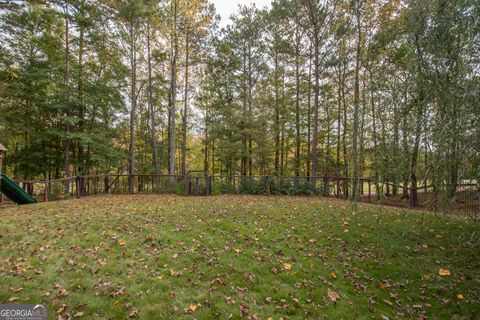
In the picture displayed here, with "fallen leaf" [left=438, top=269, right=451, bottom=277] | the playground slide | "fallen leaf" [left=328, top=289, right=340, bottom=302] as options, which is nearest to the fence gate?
the playground slide

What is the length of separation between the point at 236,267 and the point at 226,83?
14.6 meters

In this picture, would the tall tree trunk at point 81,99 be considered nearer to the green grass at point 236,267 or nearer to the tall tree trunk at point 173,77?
the tall tree trunk at point 173,77

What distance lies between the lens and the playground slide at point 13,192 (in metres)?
7.75

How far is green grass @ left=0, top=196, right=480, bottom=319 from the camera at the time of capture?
9.30ft

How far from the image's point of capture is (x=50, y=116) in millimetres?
12742

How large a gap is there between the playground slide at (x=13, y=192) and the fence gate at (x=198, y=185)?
6.06m

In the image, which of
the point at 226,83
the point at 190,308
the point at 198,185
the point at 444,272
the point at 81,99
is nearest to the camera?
the point at 190,308

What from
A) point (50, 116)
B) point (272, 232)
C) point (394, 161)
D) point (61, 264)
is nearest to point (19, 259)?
point (61, 264)

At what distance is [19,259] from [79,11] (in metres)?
13.3

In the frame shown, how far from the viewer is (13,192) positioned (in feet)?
26.5

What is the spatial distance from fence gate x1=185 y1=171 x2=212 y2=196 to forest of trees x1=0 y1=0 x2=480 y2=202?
300cm

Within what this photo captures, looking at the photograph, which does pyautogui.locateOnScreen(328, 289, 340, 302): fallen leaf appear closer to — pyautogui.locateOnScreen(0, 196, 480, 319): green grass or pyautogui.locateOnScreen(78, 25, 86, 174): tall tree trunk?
pyautogui.locateOnScreen(0, 196, 480, 319): green grass

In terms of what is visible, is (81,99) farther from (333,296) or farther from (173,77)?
(333,296)

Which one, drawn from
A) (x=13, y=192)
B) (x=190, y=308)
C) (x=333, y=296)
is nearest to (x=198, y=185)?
(x=13, y=192)
